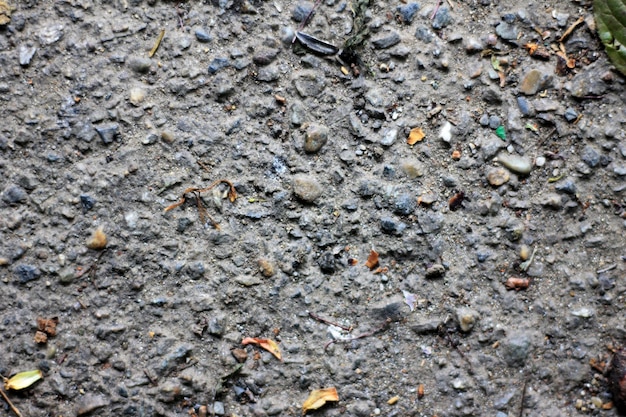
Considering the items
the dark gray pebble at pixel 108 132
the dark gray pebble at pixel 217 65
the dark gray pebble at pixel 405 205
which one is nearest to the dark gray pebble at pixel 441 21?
the dark gray pebble at pixel 405 205

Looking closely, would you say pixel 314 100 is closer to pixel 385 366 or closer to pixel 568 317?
pixel 385 366

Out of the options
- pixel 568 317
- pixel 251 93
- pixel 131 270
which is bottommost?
pixel 131 270

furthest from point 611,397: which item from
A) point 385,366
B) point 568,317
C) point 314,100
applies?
point 314,100

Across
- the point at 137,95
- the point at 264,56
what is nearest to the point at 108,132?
the point at 137,95

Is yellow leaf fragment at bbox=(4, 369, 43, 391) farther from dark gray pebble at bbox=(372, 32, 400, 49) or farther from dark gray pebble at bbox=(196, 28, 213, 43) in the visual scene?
dark gray pebble at bbox=(372, 32, 400, 49)

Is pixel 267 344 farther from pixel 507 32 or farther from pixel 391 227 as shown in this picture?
pixel 507 32

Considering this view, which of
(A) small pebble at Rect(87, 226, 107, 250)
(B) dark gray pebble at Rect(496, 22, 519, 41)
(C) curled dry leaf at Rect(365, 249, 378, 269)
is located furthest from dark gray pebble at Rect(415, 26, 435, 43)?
(A) small pebble at Rect(87, 226, 107, 250)
